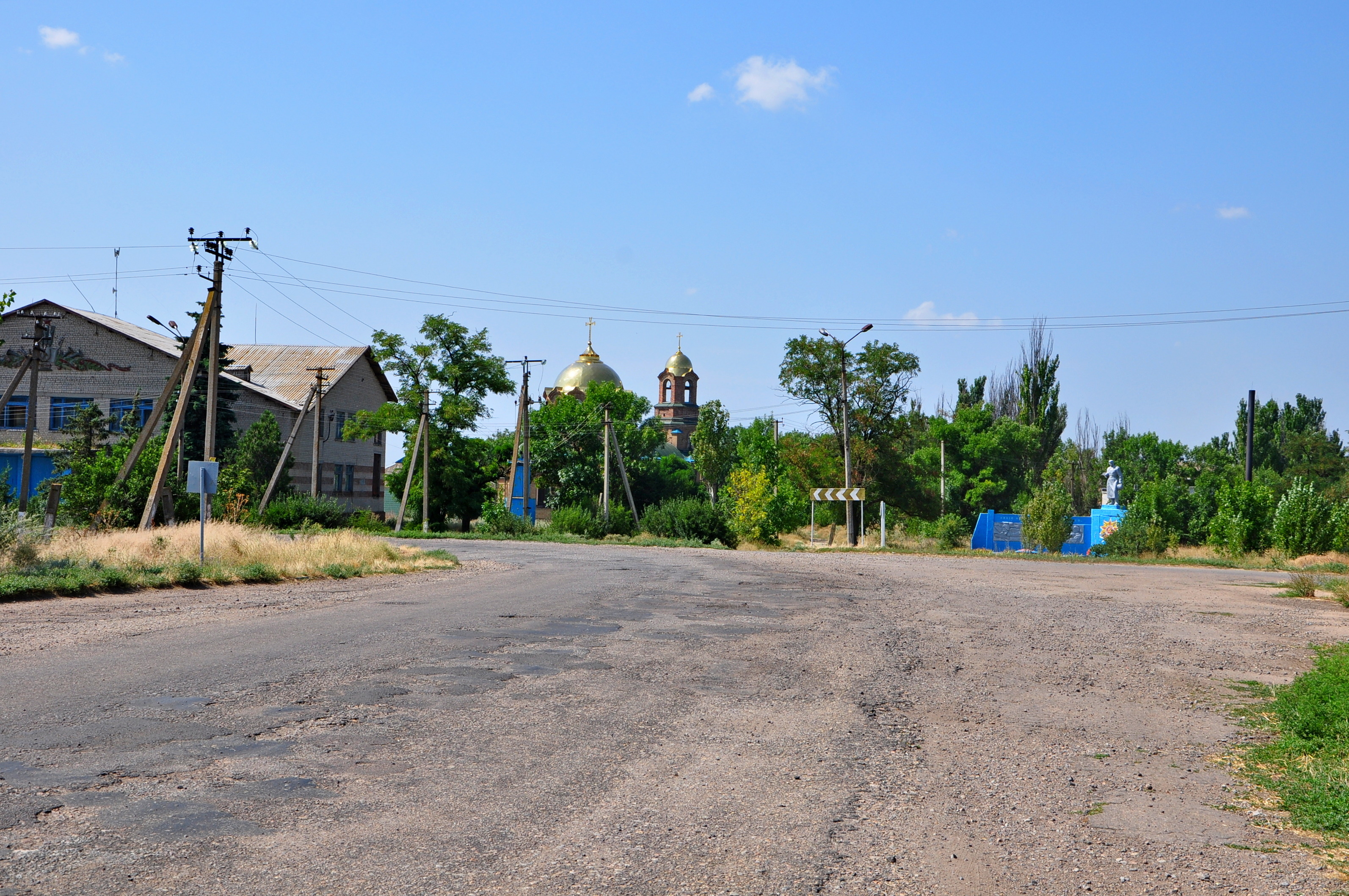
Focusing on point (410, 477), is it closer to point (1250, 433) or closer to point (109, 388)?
point (109, 388)

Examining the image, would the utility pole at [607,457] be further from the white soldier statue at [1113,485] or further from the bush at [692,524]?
the white soldier statue at [1113,485]

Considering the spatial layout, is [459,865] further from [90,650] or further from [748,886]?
[90,650]

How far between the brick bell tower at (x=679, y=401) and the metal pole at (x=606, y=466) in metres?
56.4

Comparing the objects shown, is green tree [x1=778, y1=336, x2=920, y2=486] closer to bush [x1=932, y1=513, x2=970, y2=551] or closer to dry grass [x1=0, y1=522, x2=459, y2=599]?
bush [x1=932, y1=513, x2=970, y2=551]

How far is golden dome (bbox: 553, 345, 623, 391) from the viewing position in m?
96.4

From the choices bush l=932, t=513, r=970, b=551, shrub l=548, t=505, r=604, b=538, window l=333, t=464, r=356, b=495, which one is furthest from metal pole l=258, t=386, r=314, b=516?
bush l=932, t=513, r=970, b=551

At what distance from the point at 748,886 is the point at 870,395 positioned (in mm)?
46343

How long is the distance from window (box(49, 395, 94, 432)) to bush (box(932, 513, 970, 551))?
143 feet

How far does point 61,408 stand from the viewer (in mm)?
55469

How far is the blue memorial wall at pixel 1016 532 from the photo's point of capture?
39188 millimetres

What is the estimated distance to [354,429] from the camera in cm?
5419

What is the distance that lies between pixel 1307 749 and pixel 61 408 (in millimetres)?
61017

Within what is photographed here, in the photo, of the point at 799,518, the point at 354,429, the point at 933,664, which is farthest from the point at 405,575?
the point at 354,429

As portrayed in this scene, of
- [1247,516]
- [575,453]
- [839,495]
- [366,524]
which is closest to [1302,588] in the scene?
[1247,516]
